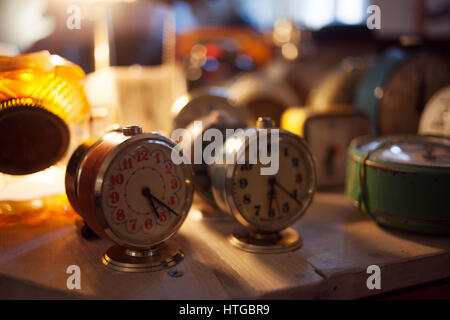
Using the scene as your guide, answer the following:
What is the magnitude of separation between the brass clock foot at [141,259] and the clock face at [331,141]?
0.81 meters

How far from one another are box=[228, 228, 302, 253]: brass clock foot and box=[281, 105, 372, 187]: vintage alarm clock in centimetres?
55

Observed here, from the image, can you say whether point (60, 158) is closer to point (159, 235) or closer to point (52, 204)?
point (52, 204)

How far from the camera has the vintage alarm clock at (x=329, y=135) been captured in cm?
169

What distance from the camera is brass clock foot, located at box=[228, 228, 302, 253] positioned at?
1.12 metres

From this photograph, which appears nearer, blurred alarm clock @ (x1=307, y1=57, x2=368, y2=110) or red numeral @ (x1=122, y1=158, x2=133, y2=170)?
red numeral @ (x1=122, y1=158, x2=133, y2=170)

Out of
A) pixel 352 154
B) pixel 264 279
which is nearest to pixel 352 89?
pixel 352 154

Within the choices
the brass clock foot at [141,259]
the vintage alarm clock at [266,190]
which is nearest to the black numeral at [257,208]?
the vintage alarm clock at [266,190]

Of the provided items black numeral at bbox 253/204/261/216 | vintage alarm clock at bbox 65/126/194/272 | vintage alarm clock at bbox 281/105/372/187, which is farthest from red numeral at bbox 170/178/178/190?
vintage alarm clock at bbox 281/105/372/187

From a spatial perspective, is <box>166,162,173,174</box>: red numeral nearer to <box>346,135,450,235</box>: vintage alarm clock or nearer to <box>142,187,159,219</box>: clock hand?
<box>142,187,159,219</box>: clock hand

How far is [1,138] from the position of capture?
1.07m

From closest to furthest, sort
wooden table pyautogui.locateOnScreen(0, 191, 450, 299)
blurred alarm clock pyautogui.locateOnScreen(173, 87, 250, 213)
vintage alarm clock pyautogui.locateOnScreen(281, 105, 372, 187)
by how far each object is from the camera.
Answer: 1. wooden table pyautogui.locateOnScreen(0, 191, 450, 299)
2. blurred alarm clock pyautogui.locateOnScreen(173, 87, 250, 213)
3. vintage alarm clock pyautogui.locateOnScreen(281, 105, 372, 187)

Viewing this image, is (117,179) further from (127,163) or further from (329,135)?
(329,135)
